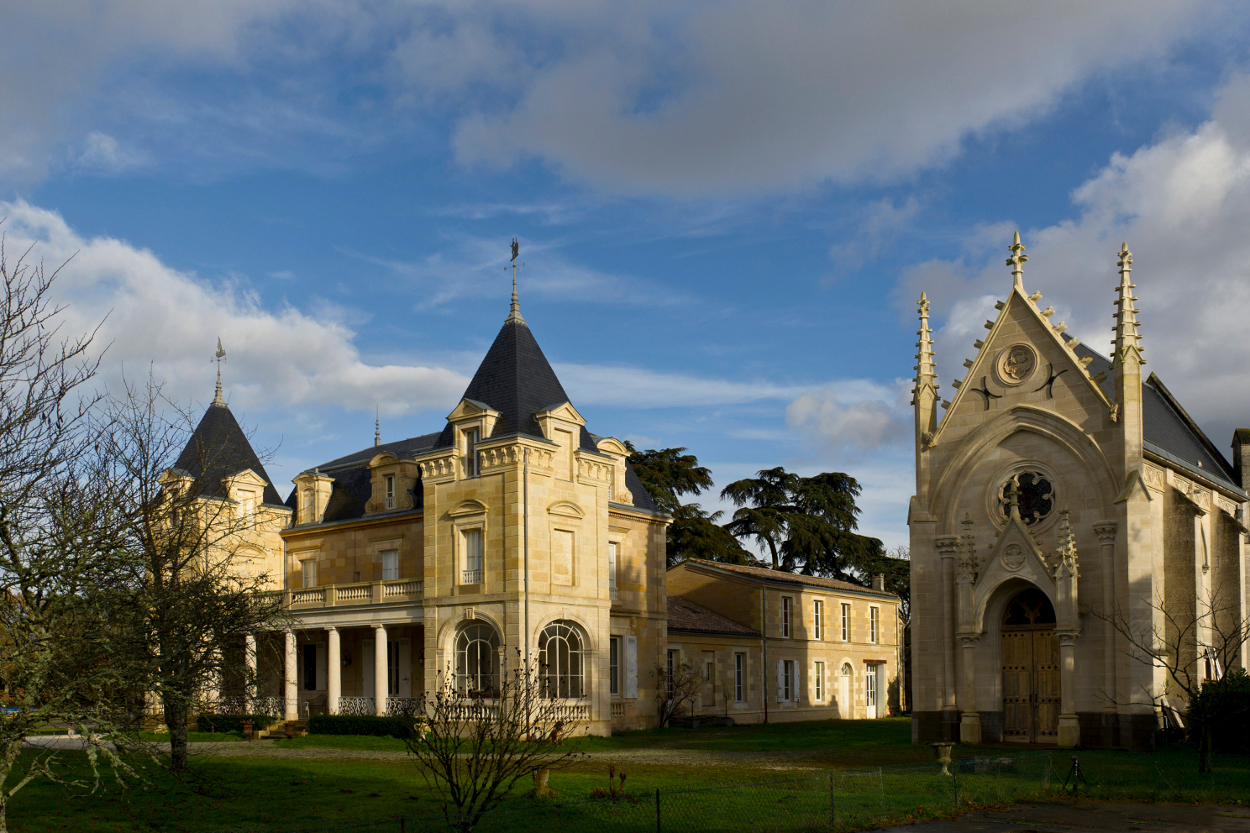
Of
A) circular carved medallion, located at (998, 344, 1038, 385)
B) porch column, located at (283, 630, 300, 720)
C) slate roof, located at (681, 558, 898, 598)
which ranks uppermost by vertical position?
circular carved medallion, located at (998, 344, 1038, 385)

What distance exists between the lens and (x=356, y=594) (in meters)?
34.6

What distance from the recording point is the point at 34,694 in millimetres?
11008

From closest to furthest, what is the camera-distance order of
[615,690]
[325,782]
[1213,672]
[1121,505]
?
1. [325,782]
2. [1121,505]
3. [1213,672]
4. [615,690]

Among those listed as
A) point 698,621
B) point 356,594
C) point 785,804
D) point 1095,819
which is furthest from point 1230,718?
point 356,594

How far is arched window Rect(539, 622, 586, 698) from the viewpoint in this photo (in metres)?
30.9

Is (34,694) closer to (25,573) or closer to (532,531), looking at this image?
(25,573)

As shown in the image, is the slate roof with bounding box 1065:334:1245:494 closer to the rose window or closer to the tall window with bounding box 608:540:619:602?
the rose window

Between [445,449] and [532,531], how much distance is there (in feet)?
12.6

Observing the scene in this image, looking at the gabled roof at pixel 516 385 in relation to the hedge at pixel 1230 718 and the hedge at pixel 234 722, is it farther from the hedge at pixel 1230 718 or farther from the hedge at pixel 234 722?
the hedge at pixel 1230 718

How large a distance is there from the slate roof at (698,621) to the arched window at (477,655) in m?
9.16

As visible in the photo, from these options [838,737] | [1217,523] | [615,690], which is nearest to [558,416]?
[615,690]

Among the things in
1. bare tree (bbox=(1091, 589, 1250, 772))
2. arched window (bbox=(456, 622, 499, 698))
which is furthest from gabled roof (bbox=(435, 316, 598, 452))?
bare tree (bbox=(1091, 589, 1250, 772))

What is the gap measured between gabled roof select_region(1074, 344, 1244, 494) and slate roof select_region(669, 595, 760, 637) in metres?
16.4

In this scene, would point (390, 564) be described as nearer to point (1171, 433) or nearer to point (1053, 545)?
point (1053, 545)
